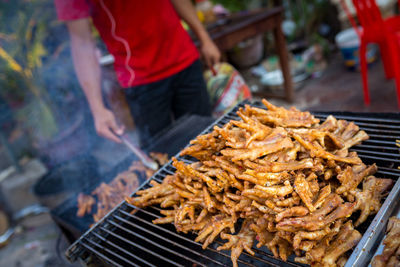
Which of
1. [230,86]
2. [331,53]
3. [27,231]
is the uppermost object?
[230,86]

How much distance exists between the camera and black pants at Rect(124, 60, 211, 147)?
370cm

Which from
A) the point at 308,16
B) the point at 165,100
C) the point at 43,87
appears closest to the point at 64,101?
the point at 43,87

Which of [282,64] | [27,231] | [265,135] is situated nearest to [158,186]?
[265,135]

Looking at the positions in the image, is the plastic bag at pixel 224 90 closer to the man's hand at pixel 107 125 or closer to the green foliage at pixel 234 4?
the man's hand at pixel 107 125

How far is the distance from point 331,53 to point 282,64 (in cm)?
318

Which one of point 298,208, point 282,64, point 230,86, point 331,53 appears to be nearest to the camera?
point 298,208

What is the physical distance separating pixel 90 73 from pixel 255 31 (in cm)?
379

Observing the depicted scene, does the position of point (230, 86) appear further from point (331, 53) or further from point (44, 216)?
point (331, 53)

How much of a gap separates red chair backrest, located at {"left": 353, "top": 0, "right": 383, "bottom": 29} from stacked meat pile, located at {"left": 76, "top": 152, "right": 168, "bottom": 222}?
419cm

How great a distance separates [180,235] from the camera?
2121mm

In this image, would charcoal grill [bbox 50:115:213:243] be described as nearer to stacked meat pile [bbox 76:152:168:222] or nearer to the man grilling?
stacked meat pile [bbox 76:152:168:222]

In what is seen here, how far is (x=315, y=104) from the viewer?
6668mm

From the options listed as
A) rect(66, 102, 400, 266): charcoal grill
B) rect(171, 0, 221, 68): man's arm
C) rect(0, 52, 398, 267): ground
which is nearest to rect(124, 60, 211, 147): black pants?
rect(171, 0, 221, 68): man's arm

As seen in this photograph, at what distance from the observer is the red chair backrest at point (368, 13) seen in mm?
4766
